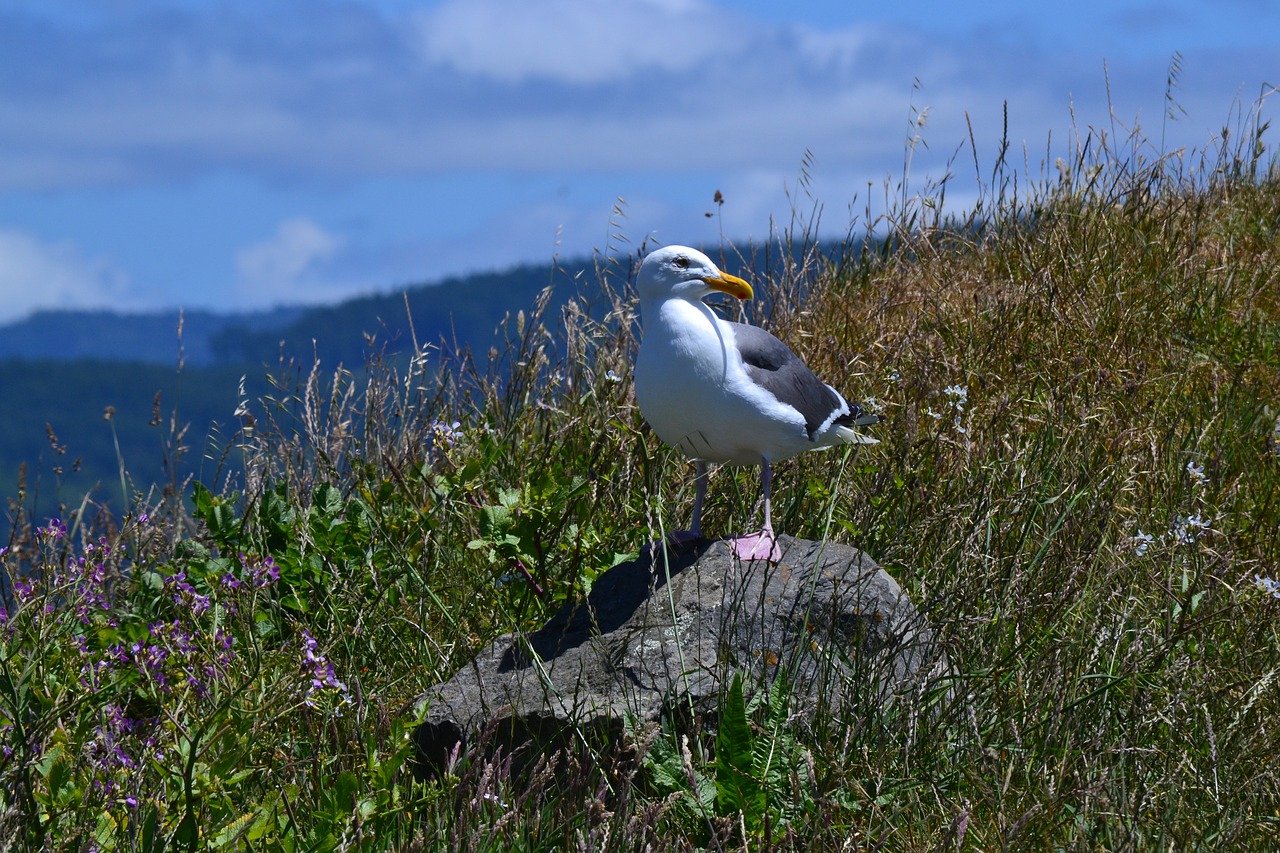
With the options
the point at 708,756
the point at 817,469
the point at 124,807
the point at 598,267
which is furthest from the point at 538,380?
the point at 124,807

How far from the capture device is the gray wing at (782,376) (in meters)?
4.01

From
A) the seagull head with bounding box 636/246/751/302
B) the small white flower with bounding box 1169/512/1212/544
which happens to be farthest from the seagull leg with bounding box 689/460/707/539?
the small white flower with bounding box 1169/512/1212/544

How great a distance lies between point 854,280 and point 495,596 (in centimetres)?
395

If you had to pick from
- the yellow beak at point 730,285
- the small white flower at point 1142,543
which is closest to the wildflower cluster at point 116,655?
the yellow beak at point 730,285

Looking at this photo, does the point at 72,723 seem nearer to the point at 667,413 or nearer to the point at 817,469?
the point at 667,413

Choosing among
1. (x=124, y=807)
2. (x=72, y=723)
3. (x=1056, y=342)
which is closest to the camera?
(x=124, y=807)

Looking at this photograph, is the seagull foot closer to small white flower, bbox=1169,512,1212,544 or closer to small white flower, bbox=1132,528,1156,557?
small white flower, bbox=1132,528,1156,557

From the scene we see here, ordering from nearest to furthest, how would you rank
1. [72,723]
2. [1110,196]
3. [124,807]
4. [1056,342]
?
[124,807] < [72,723] < [1056,342] < [1110,196]

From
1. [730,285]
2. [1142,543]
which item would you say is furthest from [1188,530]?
[730,285]

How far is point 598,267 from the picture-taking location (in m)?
6.53

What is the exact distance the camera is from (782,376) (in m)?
4.08

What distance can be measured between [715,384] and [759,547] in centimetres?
51

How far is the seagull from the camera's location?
388 centimetres

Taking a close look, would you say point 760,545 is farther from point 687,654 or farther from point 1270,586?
point 1270,586
